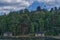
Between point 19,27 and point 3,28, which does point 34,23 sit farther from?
point 3,28

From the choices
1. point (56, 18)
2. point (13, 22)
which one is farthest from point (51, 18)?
point (13, 22)

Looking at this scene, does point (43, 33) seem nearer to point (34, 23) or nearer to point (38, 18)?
point (34, 23)

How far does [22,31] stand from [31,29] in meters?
5.39

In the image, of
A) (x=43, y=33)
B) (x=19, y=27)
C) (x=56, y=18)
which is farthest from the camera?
(x=56, y=18)

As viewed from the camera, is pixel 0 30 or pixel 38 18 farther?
pixel 38 18

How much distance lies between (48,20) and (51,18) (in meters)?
4.21

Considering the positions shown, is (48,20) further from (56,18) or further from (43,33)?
(43,33)

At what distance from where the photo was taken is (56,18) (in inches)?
4067

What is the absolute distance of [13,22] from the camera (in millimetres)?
100188

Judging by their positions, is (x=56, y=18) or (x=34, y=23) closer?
A: (x=34, y=23)

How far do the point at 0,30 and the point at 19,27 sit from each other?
301 inches

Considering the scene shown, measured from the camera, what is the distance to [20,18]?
345ft

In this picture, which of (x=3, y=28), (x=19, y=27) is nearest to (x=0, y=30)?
(x=3, y=28)

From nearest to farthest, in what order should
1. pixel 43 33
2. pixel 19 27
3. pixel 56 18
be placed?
1. pixel 43 33
2. pixel 19 27
3. pixel 56 18
